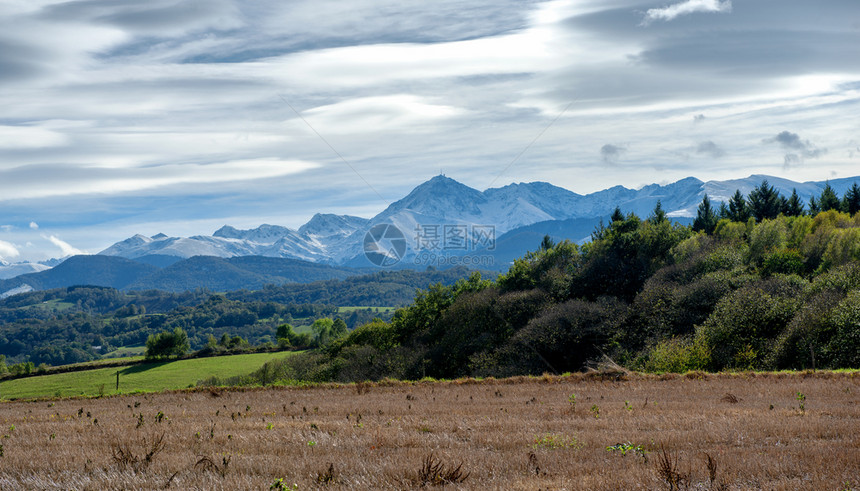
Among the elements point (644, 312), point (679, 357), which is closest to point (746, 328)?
point (679, 357)

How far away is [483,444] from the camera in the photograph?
13070 mm

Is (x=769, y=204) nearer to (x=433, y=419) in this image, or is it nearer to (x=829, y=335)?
(x=829, y=335)

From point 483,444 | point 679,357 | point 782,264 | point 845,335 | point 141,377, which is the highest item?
point 483,444

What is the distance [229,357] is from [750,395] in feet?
316

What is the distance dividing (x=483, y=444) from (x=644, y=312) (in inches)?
1385

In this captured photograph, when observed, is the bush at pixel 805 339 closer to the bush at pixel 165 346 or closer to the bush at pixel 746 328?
the bush at pixel 746 328

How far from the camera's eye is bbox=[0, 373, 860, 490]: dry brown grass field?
31.1ft

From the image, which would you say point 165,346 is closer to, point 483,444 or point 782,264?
point 782,264

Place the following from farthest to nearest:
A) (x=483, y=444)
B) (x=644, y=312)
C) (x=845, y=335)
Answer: (x=644, y=312) < (x=845, y=335) < (x=483, y=444)

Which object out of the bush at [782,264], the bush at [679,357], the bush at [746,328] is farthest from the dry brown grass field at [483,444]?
the bush at [782,264]

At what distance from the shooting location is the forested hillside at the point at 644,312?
35438 mm

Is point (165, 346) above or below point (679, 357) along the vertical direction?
below

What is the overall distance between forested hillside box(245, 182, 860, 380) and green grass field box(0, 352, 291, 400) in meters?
24.3

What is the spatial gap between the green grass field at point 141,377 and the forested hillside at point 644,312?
24.3 meters
